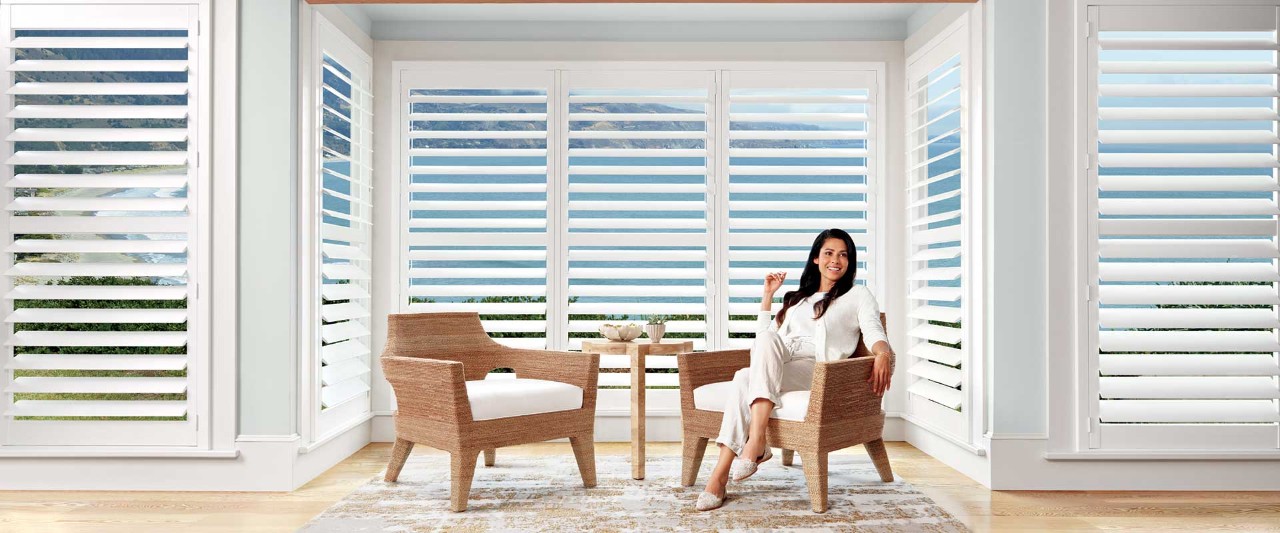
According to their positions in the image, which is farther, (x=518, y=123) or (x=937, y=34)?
(x=518, y=123)

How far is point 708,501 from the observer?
3.32 meters

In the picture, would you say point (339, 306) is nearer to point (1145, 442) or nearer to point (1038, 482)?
point (1038, 482)

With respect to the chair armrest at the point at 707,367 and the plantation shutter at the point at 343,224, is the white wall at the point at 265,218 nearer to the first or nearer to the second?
the plantation shutter at the point at 343,224

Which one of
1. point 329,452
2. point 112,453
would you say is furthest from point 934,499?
point 112,453

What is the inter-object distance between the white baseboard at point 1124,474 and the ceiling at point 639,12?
240 cm

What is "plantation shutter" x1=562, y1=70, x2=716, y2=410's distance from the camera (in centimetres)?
471

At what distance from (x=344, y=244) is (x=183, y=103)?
1.11 m

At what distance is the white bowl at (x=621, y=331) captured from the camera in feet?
12.8

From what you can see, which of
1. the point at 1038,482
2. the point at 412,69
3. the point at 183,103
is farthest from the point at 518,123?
the point at 1038,482

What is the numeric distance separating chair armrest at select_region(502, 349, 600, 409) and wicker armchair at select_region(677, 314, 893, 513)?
1.32 ft

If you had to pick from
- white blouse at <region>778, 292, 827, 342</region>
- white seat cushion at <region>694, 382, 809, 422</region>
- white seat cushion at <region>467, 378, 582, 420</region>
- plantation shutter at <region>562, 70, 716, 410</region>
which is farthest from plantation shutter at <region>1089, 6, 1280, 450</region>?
white seat cushion at <region>467, 378, 582, 420</region>

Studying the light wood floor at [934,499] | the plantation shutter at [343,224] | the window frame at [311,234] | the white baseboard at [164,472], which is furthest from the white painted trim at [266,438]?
the plantation shutter at [343,224]

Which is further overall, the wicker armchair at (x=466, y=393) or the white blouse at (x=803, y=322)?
the white blouse at (x=803, y=322)

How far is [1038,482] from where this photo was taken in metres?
3.67
